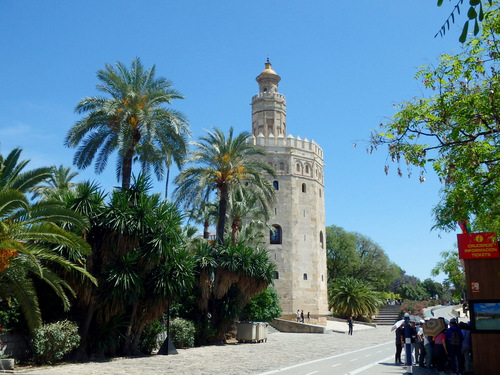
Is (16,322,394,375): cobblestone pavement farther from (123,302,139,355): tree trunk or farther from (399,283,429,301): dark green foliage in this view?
(399,283,429,301): dark green foliage

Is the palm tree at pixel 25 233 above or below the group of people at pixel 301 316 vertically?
above

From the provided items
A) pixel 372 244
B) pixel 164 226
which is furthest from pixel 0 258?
pixel 372 244

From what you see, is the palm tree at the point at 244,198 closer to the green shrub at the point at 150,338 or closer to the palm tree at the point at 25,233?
the green shrub at the point at 150,338

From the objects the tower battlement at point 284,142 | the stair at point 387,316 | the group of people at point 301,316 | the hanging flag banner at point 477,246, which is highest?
the tower battlement at point 284,142

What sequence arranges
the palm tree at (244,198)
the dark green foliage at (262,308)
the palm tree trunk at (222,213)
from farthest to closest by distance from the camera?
the dark green foliage at (262,308), the palm tree at (244,198), the palm tree trunk at (222,213)

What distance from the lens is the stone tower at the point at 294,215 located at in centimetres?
4259

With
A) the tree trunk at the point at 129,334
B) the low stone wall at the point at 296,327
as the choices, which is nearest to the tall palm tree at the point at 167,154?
the tree trunk at the point at 129,334

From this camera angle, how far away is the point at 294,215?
143ft

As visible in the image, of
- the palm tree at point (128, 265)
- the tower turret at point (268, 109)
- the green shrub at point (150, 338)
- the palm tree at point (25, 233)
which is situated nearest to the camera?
the palm tree at point (25, 233)

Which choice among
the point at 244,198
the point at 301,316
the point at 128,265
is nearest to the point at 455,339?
the point at 128,265

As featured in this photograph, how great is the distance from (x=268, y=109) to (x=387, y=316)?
26736 millimetres

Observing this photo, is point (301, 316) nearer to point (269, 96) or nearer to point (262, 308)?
point (262, 308)

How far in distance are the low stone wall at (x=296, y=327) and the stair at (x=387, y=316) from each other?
16057 mm

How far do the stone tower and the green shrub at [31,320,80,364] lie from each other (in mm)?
27937
